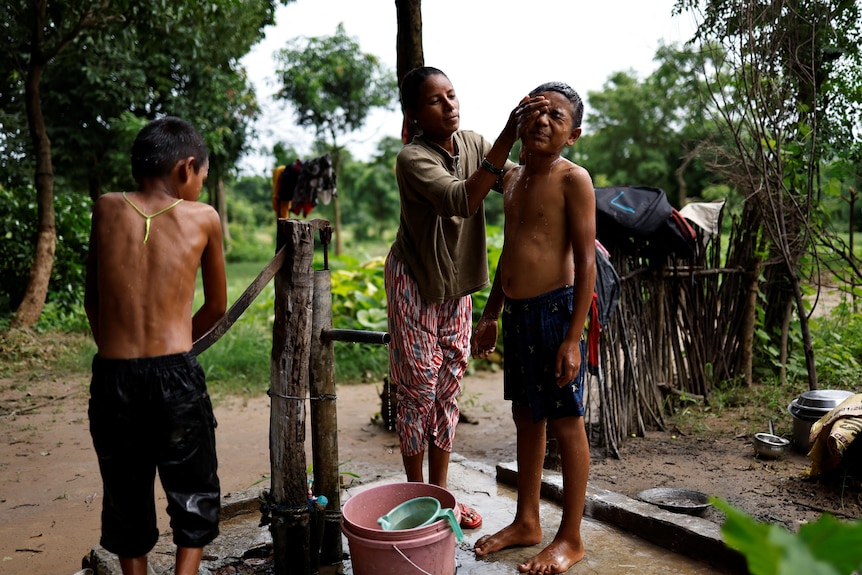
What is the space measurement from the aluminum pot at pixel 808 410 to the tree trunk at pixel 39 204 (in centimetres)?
741

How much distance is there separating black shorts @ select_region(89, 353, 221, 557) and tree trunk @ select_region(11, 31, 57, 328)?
633 centimetres

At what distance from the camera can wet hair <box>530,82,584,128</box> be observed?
2.45m

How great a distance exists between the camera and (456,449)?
14.7ft

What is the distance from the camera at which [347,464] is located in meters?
4.21

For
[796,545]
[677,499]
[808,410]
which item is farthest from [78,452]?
Result: [796,545]

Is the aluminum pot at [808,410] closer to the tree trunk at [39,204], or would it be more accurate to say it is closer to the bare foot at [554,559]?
the bare foot at [554,559]

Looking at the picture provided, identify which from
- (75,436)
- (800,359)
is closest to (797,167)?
(800,359)

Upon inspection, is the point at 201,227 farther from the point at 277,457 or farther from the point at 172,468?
the point at 277,457

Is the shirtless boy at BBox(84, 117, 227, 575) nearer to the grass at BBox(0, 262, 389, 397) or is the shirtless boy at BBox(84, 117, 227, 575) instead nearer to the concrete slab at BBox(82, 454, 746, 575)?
the concrete slab at BBox(82, 454, 746, 575)

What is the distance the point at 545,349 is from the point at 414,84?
114cm

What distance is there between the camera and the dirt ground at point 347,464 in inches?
122

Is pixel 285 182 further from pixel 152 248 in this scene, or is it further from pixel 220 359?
pixel 152 248

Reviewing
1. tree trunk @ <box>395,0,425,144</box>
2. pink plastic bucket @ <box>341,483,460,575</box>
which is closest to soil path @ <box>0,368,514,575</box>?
pink plastic bucket @ <box>341,483,460,575</box>

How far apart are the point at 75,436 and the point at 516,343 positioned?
375 cm
